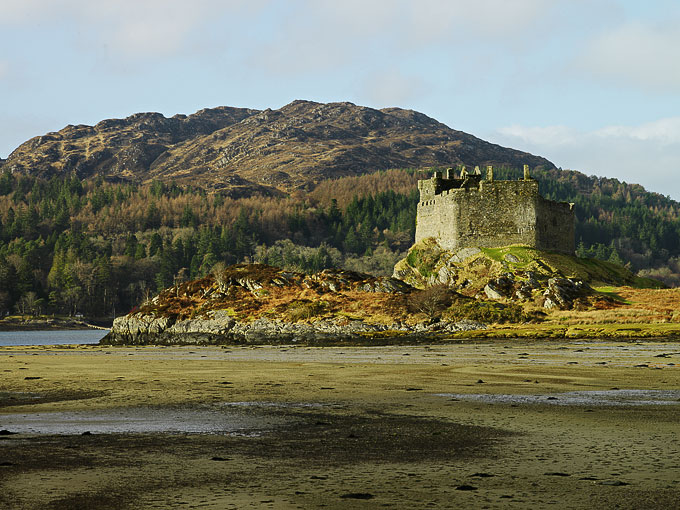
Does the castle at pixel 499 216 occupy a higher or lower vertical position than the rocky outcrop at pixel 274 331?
higher

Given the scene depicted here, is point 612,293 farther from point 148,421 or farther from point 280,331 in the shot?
point 148,421

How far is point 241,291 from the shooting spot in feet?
299

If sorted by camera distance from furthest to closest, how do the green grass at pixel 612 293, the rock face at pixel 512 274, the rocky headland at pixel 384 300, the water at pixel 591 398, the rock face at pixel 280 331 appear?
the rock face at pixel 512 274, the green grass at pixel 612 293, the rocky headland at pixel 384 300, the rock face at pixel 280 331, the water at pixel 591 398

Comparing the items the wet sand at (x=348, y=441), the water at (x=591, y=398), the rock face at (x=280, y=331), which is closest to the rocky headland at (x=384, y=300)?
the rock face at (x=280, y=331)

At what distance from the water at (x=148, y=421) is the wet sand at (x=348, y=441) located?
0.08 metres

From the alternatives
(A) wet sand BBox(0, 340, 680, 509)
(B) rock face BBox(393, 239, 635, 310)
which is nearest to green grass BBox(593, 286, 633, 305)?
(B) rock face BBox(393, 239, 635, 310)

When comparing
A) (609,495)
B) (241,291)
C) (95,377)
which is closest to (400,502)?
(609,495)

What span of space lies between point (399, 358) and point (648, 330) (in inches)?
1145

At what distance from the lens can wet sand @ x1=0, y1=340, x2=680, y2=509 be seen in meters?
12.0

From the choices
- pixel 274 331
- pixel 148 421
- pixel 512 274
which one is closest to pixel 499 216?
pixel 512 274

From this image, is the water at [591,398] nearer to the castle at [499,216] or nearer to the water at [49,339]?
the castle at [499,216]

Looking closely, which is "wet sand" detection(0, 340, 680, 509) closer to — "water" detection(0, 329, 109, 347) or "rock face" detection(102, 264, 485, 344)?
"rock face" detection(102, 264, 485, 344)

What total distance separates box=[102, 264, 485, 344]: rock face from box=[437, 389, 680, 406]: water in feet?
143

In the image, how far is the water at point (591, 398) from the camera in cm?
2270
